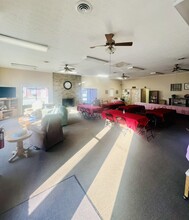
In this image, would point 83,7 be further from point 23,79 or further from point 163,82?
point 163,82

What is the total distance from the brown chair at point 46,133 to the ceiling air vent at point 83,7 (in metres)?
2.44

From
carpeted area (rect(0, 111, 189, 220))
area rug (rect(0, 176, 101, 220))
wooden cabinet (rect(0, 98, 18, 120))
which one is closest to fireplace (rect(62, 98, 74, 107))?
wooden cabinet (rect(0, 98, 18, 120))

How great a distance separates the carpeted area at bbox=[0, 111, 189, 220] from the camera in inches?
66.1

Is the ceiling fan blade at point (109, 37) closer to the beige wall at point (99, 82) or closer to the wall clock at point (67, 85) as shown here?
the beige wall at point (99, 82)

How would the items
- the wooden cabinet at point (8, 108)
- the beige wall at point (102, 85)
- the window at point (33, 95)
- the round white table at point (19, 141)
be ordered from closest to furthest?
1. the round white table at point (19, 141)
2. the wooden cabinet at point (8, 108)
3. the window at point (33, 95)
4. the beige wall at point (102, 85)

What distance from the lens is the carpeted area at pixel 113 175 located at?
1.68 m

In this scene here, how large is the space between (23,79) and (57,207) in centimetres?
752

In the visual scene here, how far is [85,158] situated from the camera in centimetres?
288

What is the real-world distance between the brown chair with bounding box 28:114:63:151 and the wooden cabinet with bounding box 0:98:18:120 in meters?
4.29

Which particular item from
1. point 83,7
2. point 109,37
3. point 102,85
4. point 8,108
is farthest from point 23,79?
point 83,7

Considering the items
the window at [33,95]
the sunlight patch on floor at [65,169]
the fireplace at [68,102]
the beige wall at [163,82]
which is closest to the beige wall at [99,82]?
the beige wall at [163,82]

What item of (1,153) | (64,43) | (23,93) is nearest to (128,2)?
(64,43)

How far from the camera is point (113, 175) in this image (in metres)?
2.31

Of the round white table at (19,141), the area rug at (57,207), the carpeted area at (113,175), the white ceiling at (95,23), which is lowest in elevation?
the area rug at (57,207)
